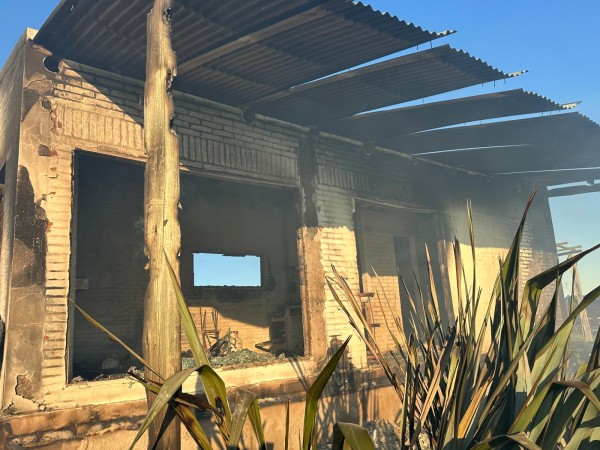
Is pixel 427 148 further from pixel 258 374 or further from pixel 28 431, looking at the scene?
pixel 28 431

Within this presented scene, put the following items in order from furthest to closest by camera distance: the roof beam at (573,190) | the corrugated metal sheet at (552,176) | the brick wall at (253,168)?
the roof beam at (573,190) → the corrugated metal sheet at (552,176) → the brick wall at (253,168)

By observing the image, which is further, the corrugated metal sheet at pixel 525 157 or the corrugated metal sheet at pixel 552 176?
the corrugated metal sheet at pixel 552 176

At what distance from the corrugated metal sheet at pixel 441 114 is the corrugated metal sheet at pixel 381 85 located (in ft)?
0.83

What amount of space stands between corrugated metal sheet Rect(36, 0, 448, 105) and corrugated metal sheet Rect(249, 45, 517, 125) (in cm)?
20

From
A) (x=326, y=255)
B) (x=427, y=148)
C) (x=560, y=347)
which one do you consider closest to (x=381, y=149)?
(x=427, y=148)

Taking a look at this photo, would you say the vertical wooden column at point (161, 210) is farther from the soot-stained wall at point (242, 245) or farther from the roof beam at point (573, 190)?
the roof beam at point (573, 190)

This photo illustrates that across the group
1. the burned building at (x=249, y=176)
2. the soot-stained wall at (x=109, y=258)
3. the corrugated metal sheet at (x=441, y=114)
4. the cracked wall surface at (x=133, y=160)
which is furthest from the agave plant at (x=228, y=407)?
the soot-stained wall at (x=109, y=258)

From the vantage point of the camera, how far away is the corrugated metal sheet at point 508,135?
6.77 metres

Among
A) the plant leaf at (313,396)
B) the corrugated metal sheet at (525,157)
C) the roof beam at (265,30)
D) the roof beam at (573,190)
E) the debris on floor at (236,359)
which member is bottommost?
the debris on floor at (236,359)

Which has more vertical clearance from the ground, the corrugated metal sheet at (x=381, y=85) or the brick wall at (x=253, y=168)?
the corrugated metal sheet at (x=381, y=85)

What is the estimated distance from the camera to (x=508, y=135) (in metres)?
7.23

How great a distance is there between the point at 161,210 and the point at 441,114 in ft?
14.0

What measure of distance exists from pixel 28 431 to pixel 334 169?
4831 mm

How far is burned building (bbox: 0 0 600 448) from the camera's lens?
435 cm
